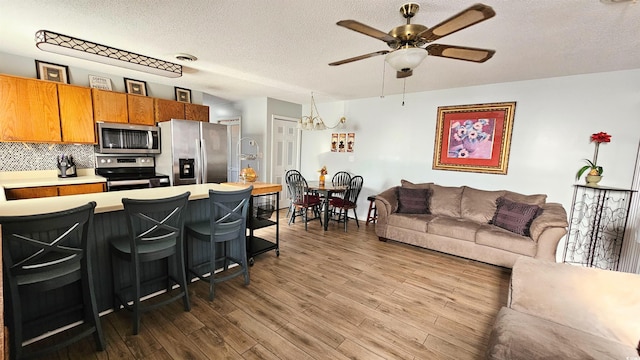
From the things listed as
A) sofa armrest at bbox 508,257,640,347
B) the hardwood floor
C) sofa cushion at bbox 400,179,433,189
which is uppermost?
sofa cushion at bbox 400,179,433,189

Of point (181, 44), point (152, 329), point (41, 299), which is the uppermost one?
point (181, 44)

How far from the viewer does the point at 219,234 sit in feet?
7.92

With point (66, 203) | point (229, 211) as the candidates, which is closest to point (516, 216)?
point (229, 211)

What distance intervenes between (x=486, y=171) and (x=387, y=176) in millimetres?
1621

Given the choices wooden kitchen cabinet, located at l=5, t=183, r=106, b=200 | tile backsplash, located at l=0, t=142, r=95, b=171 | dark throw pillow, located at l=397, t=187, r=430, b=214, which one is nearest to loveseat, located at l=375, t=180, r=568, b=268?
dark throw pillow, located at l=397, t=187, r=430, b=214

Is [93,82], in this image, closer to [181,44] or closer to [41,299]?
[181,44]

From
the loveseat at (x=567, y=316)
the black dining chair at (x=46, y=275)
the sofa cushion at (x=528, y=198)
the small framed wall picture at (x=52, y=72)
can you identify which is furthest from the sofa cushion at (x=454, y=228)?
the small framed wall picture at (x=52, y=72)

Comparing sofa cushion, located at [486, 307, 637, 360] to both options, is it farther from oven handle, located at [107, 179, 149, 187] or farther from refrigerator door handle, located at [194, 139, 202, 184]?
oven handle, located at [107, 179, 149, 187]

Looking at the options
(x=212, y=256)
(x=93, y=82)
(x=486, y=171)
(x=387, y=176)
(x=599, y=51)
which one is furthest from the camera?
(x=387, y=176)

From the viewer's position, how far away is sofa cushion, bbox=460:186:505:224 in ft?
12.3

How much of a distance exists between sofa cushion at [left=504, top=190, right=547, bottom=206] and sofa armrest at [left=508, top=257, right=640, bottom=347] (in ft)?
5.52

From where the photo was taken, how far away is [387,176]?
16.6ft

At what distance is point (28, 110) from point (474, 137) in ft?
19.8

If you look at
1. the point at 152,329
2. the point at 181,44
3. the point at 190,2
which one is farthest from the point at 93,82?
the point at 152,329
